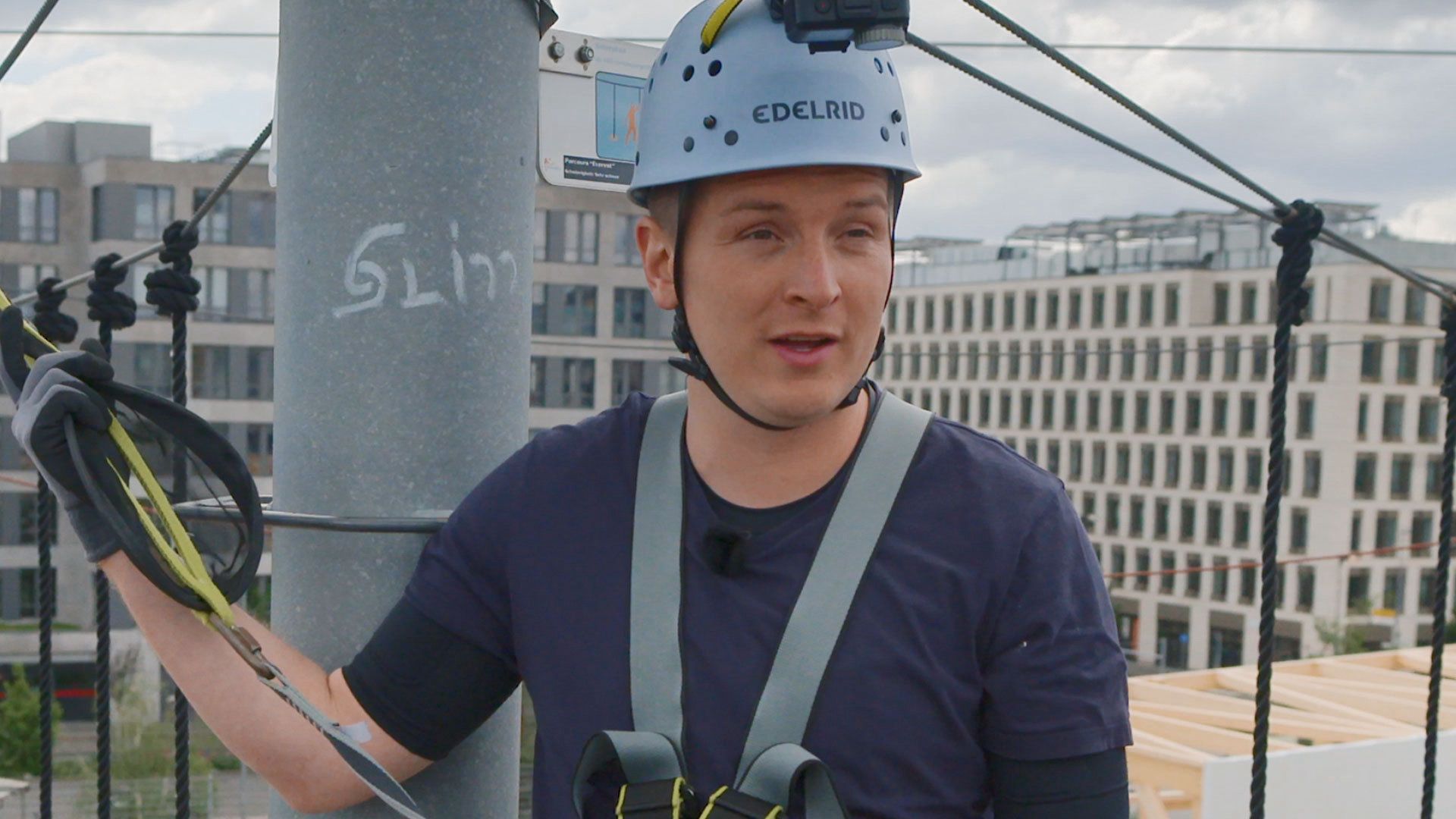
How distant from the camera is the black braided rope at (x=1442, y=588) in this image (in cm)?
293

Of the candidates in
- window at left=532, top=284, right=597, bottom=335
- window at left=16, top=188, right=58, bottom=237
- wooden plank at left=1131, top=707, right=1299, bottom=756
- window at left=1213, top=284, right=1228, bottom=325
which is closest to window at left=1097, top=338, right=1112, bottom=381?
window at left=1213, top=284, right=1228, bottom=325

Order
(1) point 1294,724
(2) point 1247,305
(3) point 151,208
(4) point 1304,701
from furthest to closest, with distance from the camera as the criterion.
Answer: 1. (2) point 1247,305
2. (3) point 151,208
3. (4) point 1304,701
4. (1) point 1294,724

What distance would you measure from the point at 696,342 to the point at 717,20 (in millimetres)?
421

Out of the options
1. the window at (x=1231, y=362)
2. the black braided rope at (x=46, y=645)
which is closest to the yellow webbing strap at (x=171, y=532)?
the black braided rope at (x=46, y=645)

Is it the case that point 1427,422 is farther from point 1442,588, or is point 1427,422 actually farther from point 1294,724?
point 1442,588

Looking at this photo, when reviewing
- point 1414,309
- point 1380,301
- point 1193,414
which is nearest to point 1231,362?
point 1193,414

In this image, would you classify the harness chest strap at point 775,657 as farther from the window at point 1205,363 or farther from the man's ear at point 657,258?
the window at point 1205,363

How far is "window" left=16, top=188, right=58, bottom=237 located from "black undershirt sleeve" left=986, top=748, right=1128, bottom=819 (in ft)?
174

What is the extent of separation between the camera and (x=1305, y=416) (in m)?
69.9

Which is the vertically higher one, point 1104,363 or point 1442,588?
point 1442,588

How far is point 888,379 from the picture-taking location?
90000 millimetres

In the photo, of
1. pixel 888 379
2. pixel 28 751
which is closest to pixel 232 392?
pixel 28 751

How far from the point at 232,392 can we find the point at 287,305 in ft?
163

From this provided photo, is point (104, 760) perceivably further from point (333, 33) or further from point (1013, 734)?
point (1013, 734)
